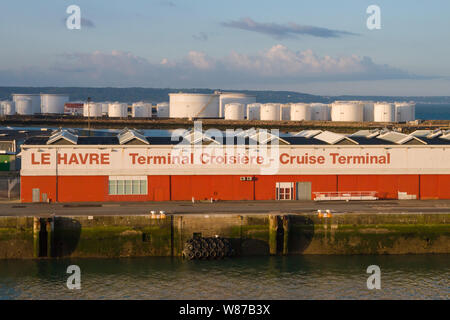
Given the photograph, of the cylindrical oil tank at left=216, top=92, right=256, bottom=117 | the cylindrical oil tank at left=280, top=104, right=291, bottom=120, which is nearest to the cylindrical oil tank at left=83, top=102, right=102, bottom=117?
the cylindrical oil tank at left=216, top=92, right=256, bottom=117

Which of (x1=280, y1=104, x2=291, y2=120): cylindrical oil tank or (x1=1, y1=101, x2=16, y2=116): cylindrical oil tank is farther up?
(x1=1, y1=101, x2=16, y2=116): cylindrical oil tank

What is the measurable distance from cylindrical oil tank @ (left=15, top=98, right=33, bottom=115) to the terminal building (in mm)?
132675

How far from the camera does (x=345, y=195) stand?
173ft

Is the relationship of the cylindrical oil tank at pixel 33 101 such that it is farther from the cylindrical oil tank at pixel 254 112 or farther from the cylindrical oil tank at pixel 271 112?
the cylindrical oil tank at pixel 271 112

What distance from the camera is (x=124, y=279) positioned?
131 ft

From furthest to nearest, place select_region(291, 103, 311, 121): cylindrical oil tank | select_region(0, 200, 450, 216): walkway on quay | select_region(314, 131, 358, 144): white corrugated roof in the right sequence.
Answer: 1. select_region(291, 103, 311, 121): cylindrical oil tank
2. select_region(314, 131, 358, 144): white corrugated roof
3. select_region(0, 200, 450, 216): walkway on quay

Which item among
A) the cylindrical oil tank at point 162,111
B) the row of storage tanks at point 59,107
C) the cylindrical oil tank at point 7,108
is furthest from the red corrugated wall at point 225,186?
the cylindrical oil tank at point 7,108

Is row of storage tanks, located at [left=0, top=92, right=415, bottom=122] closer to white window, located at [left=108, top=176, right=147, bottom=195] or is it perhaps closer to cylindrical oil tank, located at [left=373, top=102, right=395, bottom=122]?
cylindrical oil tank, located at [left=373, top=102, right=395, bottom=122]

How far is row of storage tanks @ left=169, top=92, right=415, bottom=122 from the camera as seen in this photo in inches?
5477

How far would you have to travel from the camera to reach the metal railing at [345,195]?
2069 inches

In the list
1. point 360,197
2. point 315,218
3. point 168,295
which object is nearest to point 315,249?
point 315,218

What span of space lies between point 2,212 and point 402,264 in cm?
2891

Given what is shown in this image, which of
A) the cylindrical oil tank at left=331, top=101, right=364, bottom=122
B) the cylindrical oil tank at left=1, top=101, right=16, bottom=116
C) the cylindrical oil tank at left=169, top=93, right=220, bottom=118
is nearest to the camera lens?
the cylindrical oil tank at left=331, top=101, right=364, bottom=122
